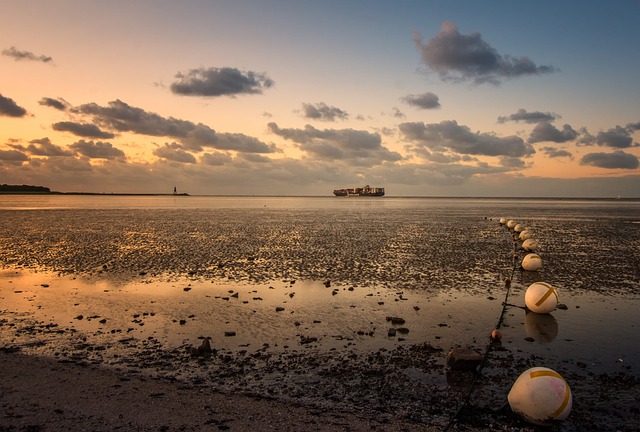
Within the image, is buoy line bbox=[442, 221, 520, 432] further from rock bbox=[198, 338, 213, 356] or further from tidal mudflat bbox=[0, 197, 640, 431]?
rock bbox=[198, 338, 213, 356]

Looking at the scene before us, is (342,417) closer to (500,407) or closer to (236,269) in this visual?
(500,407)

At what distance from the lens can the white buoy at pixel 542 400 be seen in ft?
25.4

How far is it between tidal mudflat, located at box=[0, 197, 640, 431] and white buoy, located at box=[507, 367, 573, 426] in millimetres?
276

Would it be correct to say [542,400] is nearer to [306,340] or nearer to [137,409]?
[306,340]

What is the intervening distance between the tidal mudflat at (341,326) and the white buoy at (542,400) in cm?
28

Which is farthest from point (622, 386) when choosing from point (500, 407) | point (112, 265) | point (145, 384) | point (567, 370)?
point (112, 265)

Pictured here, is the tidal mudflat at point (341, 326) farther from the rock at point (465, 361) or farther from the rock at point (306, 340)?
the rock at point (465, 361)

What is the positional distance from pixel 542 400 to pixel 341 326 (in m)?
6.84

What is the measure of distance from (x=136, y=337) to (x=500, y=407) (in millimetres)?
9599

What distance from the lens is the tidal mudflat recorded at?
30.0 ft

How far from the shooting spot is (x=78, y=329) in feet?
43.0

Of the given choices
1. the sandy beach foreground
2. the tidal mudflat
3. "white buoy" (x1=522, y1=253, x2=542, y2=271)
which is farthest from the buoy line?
"white buoy" (x1=522, y1=253, x2=542, y2=271)

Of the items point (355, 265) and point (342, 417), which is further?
point (355, 265)

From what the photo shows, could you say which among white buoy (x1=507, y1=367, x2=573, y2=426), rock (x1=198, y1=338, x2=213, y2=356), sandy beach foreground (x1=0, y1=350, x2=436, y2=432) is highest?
white buoy (x1=507, y1=367, x2=573, y2=426)
